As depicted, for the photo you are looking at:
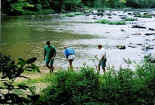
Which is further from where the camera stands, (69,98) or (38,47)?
(38,47)

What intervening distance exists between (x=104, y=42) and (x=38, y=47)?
611 centimetres

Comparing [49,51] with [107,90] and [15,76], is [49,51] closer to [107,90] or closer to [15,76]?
[107,90]

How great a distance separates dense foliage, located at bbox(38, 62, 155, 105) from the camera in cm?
621

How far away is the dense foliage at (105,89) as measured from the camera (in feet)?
20.4

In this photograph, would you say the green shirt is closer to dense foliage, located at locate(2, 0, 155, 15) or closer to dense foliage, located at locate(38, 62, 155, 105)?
dense foliage, located at locate(38, 62, 155, 105)

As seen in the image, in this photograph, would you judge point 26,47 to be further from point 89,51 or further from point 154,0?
point 154,0

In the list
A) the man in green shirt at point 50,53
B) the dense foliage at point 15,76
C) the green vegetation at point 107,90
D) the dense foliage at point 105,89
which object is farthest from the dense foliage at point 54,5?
the dense foliage at point 15,76

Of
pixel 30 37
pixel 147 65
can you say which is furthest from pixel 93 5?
pixel 147 65

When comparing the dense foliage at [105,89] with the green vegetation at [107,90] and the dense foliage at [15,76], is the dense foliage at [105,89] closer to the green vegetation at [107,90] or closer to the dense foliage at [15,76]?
the green vegetation at [107,90]

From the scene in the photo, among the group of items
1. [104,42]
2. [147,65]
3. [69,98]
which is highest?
[147,65]

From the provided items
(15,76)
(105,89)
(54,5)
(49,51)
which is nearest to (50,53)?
(49,51)

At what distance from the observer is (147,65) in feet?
23.3

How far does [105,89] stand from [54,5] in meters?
66.0

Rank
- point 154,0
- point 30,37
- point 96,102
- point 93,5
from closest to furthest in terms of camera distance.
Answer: point 96,102 → point 30,37 → point 93,5 → point 154,0
